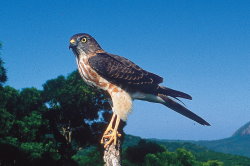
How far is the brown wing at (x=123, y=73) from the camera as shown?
6301 mm

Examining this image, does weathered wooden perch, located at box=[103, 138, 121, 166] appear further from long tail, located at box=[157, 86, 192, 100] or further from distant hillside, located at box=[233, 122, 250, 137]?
distant hillside, located at box=[233, 122, 250, 137]

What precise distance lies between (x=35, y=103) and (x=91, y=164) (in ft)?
27.4

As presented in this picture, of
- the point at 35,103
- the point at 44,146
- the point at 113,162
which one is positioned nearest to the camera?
the point at 113,162

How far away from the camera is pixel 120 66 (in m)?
6.67

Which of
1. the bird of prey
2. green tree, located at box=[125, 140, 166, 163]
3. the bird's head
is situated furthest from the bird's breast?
green tree, located at box=[125, 140, 166, 163]

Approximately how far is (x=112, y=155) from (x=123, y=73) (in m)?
1.85

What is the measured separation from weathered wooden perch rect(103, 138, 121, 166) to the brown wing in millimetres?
1396

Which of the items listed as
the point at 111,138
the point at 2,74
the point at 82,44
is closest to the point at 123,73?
the point at 82,44

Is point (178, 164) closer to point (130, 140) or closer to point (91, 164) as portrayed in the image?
point (91, 164)

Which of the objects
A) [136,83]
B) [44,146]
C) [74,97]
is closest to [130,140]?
[74,97]

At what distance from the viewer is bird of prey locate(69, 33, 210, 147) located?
6.21 m

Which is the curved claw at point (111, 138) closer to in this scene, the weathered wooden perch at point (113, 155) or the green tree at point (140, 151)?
the weathered wooden perch at point (113, 155)

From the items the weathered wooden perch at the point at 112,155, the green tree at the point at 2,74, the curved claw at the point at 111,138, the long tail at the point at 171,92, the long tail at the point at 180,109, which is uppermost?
the green tree at the point at 2,74

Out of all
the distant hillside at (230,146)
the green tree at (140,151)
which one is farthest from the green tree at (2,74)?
the distant hillside at (230,146)
